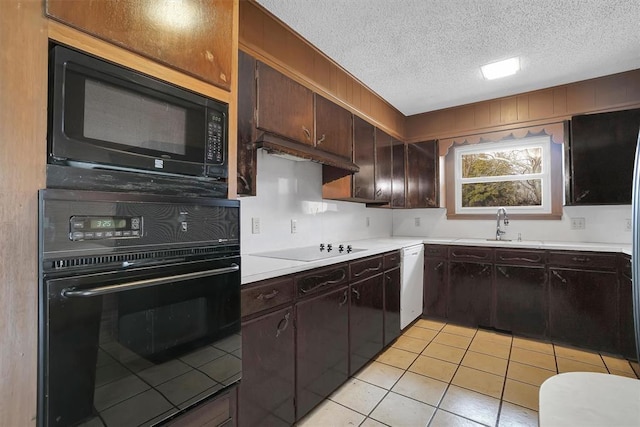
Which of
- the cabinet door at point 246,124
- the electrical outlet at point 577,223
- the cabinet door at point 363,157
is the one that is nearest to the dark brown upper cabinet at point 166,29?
the cabinet door at point 246,124

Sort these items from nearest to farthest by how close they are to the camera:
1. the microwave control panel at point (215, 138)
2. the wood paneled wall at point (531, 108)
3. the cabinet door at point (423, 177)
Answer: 1. the microwave control panel at point (215, 138)
2. the wood paneled wall at point (531, 108)
3. the cabinet door at point (423, 177)

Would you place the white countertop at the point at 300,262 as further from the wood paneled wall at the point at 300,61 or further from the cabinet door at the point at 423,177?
the wood paneled wall at the point at 300,61

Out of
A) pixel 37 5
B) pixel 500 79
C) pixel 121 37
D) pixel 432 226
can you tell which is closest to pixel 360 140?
pixel 500 79

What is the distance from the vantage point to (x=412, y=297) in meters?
3.17

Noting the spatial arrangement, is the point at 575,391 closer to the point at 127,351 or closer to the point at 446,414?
the point at 127,351

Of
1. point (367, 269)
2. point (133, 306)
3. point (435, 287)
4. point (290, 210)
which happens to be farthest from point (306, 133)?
point (435, 287)

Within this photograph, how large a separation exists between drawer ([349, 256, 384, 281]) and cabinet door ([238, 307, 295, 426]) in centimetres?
67

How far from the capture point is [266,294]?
1.49 meters

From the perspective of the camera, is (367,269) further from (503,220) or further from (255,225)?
(503,220)

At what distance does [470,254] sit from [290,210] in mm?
1989

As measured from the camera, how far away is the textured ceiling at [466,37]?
1.96 metres

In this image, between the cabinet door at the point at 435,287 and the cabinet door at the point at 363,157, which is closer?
the cabinet door at the point at 363,157

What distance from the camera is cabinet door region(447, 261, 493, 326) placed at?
3135 mm

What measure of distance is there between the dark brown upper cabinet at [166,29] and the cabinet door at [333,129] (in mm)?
1116
